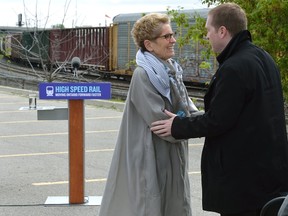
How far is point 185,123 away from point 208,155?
244 mm

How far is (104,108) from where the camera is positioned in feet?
54.9

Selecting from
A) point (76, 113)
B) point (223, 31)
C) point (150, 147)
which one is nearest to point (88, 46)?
point (76, 113)

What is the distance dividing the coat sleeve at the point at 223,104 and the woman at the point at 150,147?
48cm

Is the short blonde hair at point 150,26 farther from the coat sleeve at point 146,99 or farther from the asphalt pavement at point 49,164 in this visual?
the asphalt pavement at point 49,164

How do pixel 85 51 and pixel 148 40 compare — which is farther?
pixel 85 51

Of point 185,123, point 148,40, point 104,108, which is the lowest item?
point 104,108

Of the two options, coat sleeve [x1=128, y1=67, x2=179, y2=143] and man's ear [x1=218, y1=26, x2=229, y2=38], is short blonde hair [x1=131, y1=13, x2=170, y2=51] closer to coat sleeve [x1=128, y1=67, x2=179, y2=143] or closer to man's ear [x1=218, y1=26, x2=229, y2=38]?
coat sleeve [x1=128, y1=67, x2=179, y2=143]

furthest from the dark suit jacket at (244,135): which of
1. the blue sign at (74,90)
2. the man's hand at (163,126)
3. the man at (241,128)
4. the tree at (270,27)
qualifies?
the tree at (270,27)

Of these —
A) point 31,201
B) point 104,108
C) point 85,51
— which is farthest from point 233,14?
point 85,51

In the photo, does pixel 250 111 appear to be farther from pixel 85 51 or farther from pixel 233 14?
pixel 85 51

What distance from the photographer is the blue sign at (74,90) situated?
20.4ft

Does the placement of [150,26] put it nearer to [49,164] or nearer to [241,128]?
[241,128]

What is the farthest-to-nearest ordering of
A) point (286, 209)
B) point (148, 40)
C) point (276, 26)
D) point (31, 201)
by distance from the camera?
point (276, 26) < point (31, 201) < point (148, 40) < point (286, 209)

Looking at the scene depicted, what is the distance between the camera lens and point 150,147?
13.4 feet
